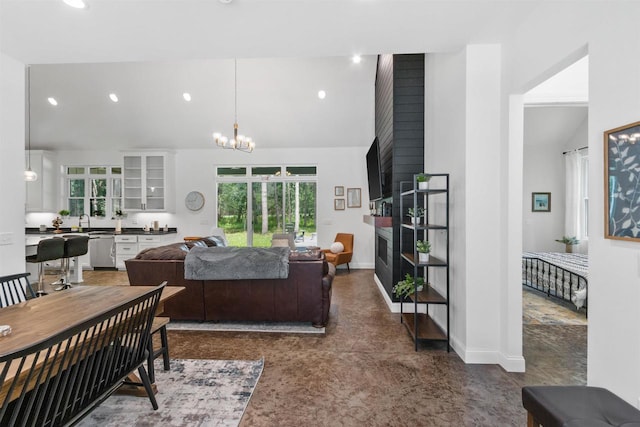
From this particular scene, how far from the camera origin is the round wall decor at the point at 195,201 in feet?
24.4

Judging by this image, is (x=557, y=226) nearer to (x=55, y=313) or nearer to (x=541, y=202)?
(x=541, y=202)

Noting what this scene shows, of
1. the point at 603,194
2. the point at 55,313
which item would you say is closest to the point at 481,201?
the point at 603,194

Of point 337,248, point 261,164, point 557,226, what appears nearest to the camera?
point 557,226

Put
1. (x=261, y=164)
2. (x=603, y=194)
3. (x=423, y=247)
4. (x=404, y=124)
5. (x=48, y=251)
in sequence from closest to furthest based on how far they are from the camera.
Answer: (x=603, y=194) < (x=423, y=247) < (x=404, y=124) < (x=48, y=251) < (x=261, y=164)

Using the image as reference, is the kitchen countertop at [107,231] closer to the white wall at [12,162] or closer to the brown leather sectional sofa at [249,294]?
the brown leather sectional sofa at [249,294]

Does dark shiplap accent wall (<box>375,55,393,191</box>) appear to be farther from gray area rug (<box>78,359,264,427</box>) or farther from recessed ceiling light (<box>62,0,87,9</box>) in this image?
recessed ceiling light (<box>62,0,87,9</box>)

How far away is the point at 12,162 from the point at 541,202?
8.53m

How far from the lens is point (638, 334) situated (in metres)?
1.41

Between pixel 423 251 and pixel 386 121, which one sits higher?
pixel 386 121

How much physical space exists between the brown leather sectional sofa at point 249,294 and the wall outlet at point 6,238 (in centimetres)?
103

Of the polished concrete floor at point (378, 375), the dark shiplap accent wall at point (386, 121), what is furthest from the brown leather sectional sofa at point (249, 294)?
the dark shiplap accent wall at point (386, 121)

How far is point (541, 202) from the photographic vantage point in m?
6.40

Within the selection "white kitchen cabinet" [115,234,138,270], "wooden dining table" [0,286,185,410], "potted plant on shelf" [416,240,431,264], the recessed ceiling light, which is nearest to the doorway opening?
"potted plant on shelf" [416,240,431,264]

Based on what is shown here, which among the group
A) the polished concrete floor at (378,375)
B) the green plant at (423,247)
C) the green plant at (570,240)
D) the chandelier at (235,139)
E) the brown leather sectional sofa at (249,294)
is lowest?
the polished concrete floor at (378,375)
